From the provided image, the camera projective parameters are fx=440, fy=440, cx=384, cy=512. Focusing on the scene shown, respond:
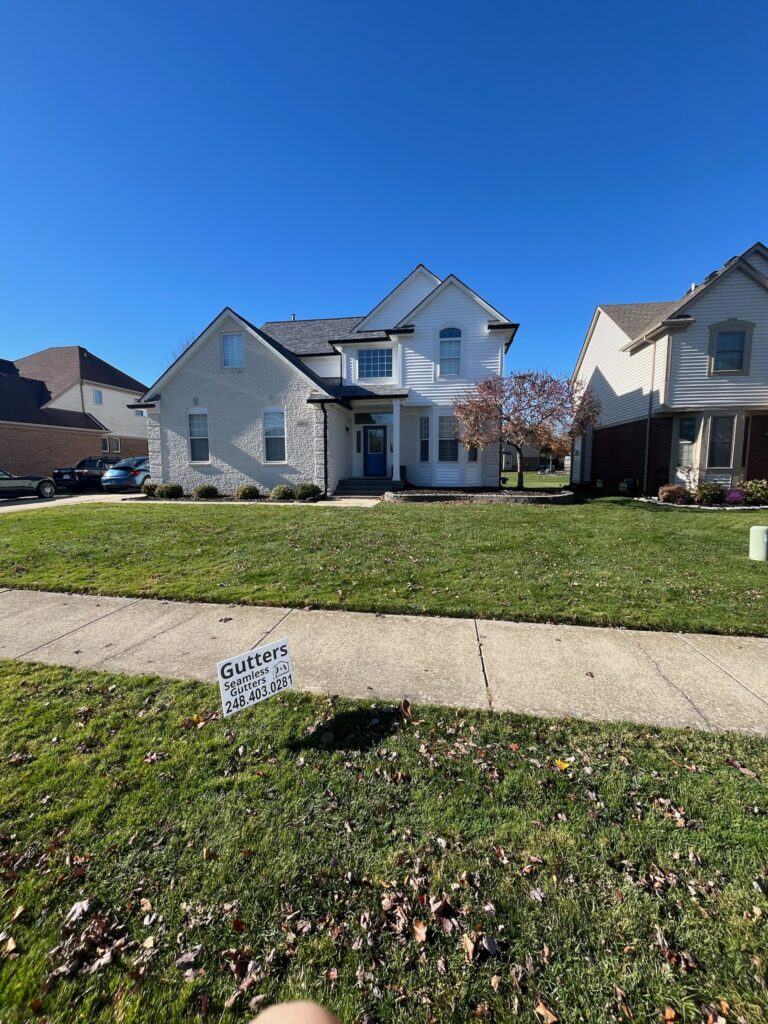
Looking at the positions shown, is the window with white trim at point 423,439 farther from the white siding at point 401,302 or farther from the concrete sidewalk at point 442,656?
the concrete sidewalk at point 442,656

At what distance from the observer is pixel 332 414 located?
687 inches

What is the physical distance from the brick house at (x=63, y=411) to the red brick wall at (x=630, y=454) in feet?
80.1

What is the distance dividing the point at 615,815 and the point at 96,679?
4.02 m

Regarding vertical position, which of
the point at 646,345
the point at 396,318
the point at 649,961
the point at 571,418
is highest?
the point at 396,318

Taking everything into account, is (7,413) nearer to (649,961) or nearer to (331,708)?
(331,708)

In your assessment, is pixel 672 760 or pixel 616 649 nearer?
pixel 672 760

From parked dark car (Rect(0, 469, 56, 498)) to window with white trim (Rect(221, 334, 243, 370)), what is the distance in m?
10.0

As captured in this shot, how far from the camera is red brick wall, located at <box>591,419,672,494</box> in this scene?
55.6ft

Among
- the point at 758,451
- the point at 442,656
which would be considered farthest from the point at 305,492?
the point at 758,451

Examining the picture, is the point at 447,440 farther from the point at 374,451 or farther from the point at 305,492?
the point at 305,492

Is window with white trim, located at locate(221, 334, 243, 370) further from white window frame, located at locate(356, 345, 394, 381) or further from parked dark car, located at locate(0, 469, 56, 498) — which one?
parked dark car, located at locate(0, 469, 56, 498)

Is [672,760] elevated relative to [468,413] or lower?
lower

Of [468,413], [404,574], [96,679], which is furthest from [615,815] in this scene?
[468,413]

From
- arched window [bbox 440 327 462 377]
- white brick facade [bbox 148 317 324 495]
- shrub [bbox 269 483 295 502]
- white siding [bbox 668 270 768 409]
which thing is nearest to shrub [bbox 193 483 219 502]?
white brick facade [bbox 148 317 324 495]
